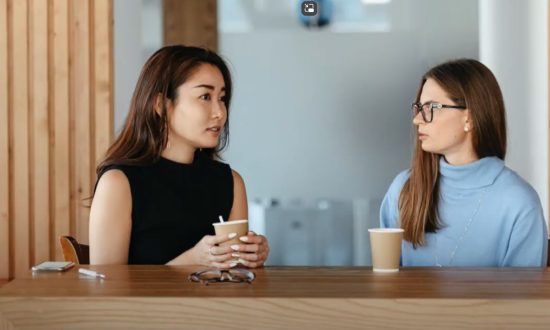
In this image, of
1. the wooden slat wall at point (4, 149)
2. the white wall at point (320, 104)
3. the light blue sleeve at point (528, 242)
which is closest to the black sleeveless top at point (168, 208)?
the light blue sleeve at point (528, 242)

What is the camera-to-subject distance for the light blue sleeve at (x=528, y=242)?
265 cm

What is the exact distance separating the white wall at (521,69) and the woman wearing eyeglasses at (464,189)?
202 cm

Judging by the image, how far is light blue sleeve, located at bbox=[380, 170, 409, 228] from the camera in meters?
2.94

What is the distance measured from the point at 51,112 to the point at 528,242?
10.1ft

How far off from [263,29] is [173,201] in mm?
2225

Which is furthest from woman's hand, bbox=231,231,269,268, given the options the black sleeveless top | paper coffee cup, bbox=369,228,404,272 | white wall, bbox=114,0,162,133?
white wall, bbox=114,0,162,133

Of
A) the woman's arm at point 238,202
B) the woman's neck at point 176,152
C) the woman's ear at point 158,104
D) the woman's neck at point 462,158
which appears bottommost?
the woman's arm at point 238,202

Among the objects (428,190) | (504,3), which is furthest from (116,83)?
(428,190)

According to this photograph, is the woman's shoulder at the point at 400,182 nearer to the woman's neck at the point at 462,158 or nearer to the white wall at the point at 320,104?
the woman's neck at the point at 462,158

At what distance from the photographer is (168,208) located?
2830 millimetres

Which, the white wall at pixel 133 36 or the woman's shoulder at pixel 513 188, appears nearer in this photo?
the woman's shoulder at pixel 513 188

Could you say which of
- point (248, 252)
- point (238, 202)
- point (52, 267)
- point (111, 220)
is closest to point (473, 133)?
point (238, 202)

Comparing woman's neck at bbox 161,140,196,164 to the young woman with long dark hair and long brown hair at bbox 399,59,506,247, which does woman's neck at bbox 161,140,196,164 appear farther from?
long brown hair at bbox 399,59,506,247

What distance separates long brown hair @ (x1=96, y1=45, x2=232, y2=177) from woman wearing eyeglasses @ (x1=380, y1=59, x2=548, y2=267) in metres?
0.72
